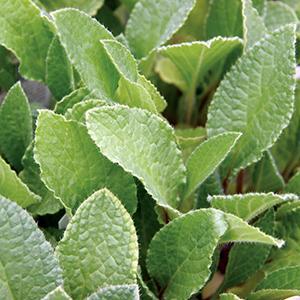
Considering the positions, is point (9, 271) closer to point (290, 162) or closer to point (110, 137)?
point (110, 137)

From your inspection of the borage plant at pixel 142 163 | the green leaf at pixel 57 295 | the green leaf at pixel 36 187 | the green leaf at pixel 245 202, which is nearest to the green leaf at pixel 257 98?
the borage plant at pixel 142 163

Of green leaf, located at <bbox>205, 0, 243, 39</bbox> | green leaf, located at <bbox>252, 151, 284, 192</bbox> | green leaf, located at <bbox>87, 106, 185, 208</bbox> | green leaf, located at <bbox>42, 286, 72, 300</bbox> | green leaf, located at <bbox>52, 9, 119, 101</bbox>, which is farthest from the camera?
green leaf, located at <bbox>205, 0, 243, 39</bbox>

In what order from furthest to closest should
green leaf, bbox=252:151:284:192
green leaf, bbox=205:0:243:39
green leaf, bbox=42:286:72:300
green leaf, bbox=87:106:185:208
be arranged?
green leaf, bbox=205:0:243:39, green leaf, bbox=252:151:284:192, green leaf, bbox=87:106:185:208, green leaf, bbox=42:286:72:300

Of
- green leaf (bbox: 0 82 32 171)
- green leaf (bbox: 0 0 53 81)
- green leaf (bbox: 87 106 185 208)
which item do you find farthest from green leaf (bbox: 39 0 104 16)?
green leaf (bbox: 87 106 185 208)

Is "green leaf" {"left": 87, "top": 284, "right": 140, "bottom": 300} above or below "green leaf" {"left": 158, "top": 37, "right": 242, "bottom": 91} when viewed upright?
below

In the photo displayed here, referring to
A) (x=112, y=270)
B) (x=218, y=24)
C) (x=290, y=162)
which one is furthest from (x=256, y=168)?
(x=112, y=270)

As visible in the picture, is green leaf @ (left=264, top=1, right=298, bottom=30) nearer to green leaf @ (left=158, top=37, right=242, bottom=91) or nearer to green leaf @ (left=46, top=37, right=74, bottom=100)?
green leaf @ (left=158, top=37, right=242, bottom=91)
